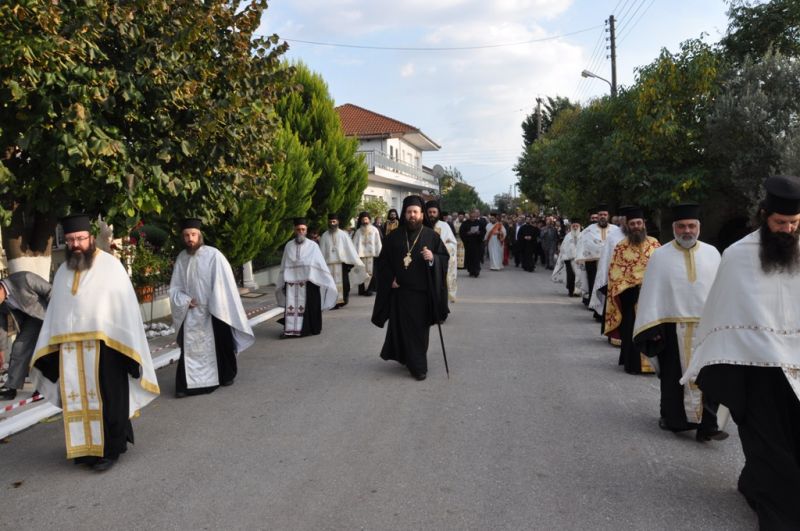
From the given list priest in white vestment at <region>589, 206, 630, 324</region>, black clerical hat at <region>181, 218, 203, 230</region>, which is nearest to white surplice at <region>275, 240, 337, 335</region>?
black clerical hat at <region>181, 218, 203, 230</region>

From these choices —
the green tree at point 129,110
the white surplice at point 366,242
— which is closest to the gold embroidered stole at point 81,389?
the green tree at point 129,110

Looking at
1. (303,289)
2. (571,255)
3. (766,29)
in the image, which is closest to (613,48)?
(766,29)

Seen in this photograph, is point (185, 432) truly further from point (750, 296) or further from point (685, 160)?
point (685, 160)

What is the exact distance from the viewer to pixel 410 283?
8305 millimetres

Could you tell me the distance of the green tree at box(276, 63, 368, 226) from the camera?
20.0 m

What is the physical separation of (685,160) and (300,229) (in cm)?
1203

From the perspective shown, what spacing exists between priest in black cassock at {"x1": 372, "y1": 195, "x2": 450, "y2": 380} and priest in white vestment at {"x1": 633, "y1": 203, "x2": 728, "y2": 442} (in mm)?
2746

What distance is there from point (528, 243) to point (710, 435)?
61.6 ft

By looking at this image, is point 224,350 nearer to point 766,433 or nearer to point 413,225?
point 413,225

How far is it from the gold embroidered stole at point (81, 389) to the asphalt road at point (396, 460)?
329 millimetres

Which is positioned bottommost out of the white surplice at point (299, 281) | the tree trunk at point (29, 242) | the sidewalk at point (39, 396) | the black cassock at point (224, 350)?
the sidewalk at point (39, 396)

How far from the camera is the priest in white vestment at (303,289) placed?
1108 centimetres

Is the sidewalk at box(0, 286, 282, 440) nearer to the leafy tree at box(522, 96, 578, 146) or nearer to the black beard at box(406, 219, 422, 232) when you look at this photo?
the black beard at box(406, 219, 422, 232)

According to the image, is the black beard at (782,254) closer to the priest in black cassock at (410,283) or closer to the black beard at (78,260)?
the priest in black cassock at (410,283)
